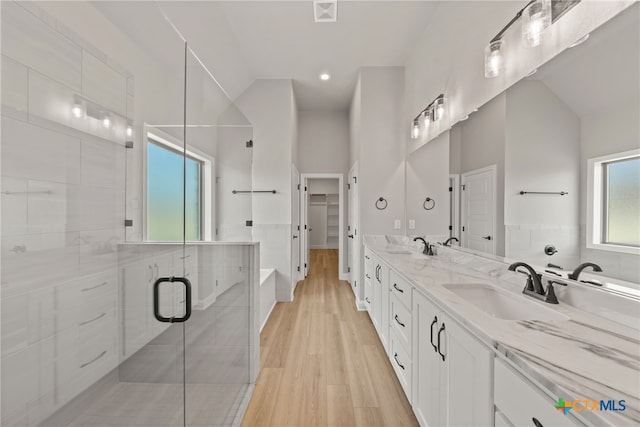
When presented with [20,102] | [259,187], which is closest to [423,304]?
[20,102]

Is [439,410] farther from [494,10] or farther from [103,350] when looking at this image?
[494,10]

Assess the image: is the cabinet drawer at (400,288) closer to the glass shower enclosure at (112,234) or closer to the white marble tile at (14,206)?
the glass shower enclosure at (112,234)

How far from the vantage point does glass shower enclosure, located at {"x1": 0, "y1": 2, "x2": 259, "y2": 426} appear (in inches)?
34.4

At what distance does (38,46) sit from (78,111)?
24 cm

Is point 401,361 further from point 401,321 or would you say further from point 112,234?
point 112,234

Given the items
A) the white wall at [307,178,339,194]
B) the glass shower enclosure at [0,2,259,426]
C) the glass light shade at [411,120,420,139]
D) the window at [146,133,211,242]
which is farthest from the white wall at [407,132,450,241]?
the white wall at [307,178,339,194]

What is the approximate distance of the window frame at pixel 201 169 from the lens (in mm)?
1331

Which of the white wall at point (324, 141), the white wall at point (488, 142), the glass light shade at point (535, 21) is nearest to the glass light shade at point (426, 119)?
the white wall at point (488, 142)

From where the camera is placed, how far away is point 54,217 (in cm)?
97

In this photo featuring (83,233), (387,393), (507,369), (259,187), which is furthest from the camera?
(259,187)

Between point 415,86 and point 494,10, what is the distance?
61.9 inches

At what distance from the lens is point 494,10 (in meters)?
1.78

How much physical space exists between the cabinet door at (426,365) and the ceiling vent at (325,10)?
8.80 feet

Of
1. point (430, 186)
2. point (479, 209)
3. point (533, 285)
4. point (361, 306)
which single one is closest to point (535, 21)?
point (479, 209)
